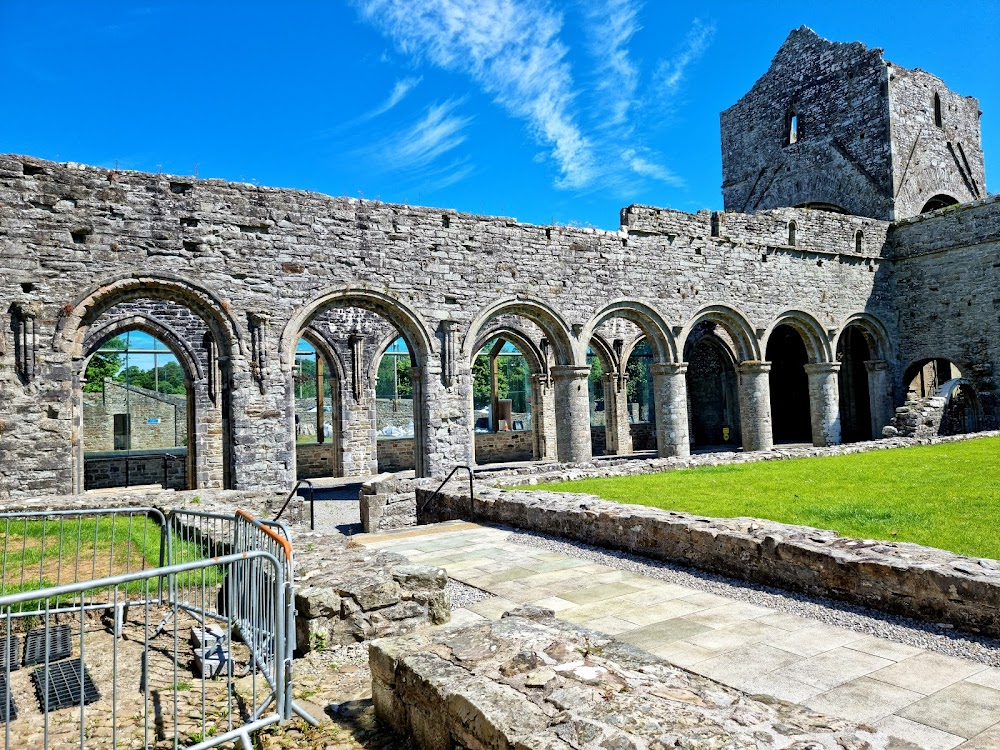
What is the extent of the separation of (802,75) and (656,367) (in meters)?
15.7

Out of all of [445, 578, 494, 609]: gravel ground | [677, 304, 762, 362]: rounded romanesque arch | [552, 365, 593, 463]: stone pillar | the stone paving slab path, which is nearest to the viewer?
the stone paving slab path

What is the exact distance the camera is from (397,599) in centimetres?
Answer: 496

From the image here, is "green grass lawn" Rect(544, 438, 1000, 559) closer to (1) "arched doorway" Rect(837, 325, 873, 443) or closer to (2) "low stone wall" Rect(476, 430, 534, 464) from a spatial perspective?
(1) "arched doorway" Rect(837, 325, 873, 443)

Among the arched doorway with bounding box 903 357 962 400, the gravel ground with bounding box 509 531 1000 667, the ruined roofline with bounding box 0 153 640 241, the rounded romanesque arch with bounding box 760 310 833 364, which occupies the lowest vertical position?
the gravel ground with bounding box 509 531 1000 667

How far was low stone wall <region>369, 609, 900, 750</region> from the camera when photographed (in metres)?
2.52

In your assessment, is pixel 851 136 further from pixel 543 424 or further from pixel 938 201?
pixel 543 424

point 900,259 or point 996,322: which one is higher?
point 900,259

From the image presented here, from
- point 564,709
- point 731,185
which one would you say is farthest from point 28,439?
point 731,185

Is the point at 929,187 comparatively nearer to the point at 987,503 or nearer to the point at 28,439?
the point at 987,503

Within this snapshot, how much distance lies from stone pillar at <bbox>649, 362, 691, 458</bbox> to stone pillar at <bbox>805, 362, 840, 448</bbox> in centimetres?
507

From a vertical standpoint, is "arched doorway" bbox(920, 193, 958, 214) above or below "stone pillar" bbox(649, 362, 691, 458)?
above

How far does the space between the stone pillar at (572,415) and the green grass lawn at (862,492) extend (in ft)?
10.2

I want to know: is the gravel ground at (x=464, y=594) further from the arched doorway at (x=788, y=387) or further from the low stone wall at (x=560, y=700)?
the arched doorway at (x=788, y=387)

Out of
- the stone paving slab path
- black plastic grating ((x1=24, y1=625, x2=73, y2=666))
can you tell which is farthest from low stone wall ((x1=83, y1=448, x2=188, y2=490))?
the stone paving slab path
